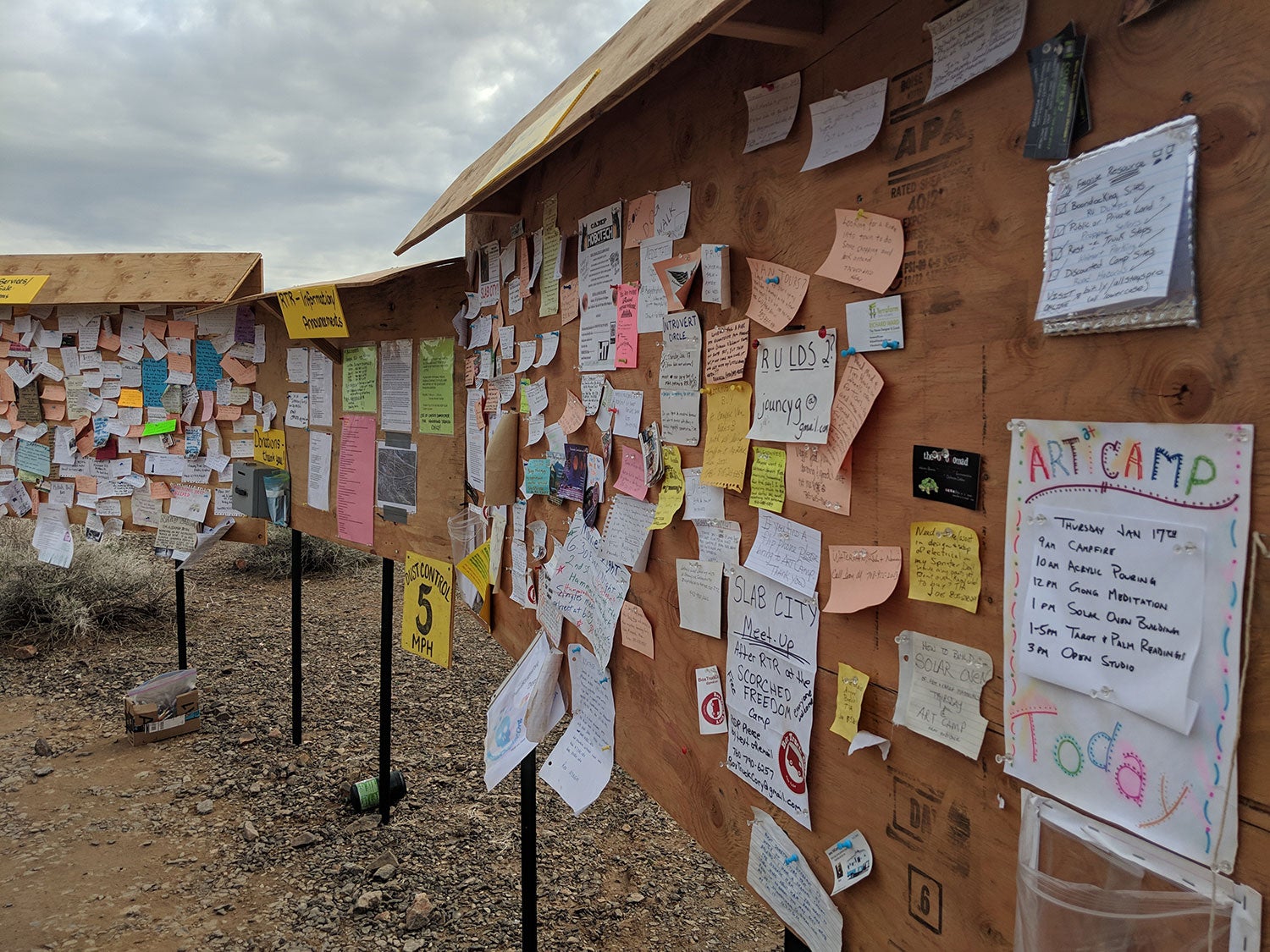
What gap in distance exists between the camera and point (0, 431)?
4227mm

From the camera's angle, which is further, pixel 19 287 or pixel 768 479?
pixel 19 287

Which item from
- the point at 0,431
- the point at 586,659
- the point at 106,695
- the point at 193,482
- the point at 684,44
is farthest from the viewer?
the point at 106,695

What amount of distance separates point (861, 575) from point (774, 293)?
1.45 ft

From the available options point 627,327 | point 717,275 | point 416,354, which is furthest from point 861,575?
point 416,354

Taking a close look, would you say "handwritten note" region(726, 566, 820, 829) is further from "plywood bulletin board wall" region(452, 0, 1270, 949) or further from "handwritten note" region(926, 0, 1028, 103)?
"handwritten note" region(926, 0, 1028, 103)

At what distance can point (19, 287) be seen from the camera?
393cm

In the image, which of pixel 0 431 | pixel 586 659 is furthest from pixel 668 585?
pixel 0 431

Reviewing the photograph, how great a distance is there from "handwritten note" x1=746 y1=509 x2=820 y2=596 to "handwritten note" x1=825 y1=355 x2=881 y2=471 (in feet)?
0.43

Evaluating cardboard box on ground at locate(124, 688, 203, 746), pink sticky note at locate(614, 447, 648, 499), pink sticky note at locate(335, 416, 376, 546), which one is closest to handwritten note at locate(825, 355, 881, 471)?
pink sticky note at locate(614, 447, 648, 499)

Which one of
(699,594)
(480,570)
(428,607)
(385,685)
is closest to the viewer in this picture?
(699,594)

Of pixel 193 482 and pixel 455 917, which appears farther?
pixel 193 482

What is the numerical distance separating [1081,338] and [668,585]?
91 cm

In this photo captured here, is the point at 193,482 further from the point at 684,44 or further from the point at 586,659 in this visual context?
the point at 684,44

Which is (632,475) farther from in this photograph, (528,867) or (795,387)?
(528,867)
